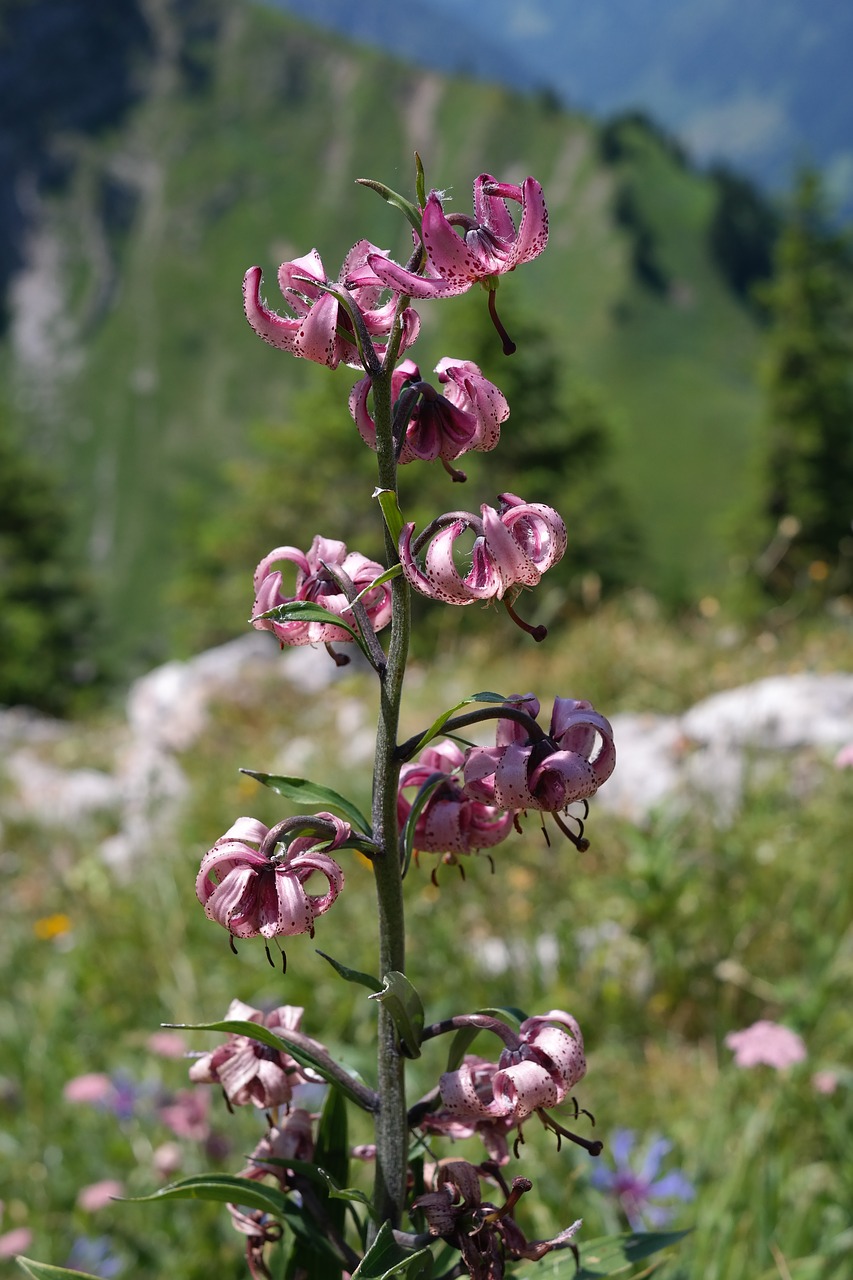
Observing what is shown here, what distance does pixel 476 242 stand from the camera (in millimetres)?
944

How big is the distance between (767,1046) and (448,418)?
59.2 inches

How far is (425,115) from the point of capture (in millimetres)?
133500

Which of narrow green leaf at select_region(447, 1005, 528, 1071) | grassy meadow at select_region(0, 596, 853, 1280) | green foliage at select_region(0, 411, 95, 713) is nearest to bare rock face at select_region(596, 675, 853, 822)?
grassy meadow at select_region(0, 596, 853, 1280)

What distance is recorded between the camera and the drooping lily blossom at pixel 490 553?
957mm

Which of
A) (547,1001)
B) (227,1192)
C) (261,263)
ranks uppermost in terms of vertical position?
(261,263)

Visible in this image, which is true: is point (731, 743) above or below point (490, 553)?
above

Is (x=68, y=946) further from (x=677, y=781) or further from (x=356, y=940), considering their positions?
(x=677, y=781)

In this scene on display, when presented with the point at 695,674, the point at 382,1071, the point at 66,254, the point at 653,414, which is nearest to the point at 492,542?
the point at 382,1071

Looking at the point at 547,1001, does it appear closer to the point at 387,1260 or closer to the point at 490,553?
the point at 387,1260

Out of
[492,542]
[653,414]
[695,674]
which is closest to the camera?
[492,542]

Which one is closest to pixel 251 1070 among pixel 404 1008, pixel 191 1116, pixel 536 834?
pixel 404 1008

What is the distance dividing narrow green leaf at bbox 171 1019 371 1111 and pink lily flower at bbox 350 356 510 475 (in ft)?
1.76

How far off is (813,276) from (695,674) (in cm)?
2310

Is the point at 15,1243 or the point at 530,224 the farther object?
the point at 15,1243
